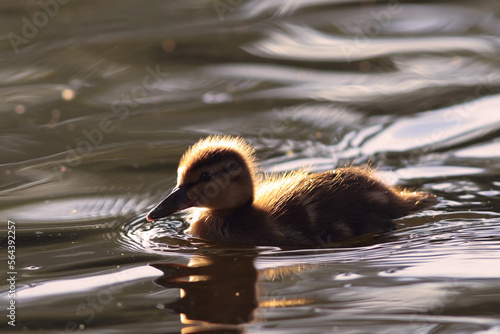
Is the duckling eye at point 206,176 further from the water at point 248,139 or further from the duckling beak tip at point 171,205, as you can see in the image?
the water at point 248,139

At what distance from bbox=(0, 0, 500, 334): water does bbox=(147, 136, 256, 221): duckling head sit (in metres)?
0.19

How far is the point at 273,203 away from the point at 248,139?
55.7 inches

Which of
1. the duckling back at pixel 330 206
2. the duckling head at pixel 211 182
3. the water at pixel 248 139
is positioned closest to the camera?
the water at pixel 248 139

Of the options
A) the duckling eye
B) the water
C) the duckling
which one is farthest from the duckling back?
the duckling eye

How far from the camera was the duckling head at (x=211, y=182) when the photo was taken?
4.00 m

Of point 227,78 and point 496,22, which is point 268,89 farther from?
A: point 496,22

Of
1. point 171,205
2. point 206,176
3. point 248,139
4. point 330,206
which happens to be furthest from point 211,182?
point 248,139

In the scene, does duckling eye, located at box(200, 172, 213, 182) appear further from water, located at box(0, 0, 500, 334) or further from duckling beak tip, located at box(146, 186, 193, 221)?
water, located at box(0, 0, 500, 334)

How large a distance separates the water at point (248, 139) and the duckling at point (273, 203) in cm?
12

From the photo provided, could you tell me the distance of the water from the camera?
3180mm

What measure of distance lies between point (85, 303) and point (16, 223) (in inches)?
43.2

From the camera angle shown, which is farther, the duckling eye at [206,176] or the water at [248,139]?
the duckling eye at [206,176]

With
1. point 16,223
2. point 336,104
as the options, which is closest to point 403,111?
point 336,104

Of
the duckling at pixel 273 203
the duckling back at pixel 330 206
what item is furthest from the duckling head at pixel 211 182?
the duckling back at pixel 330 206
